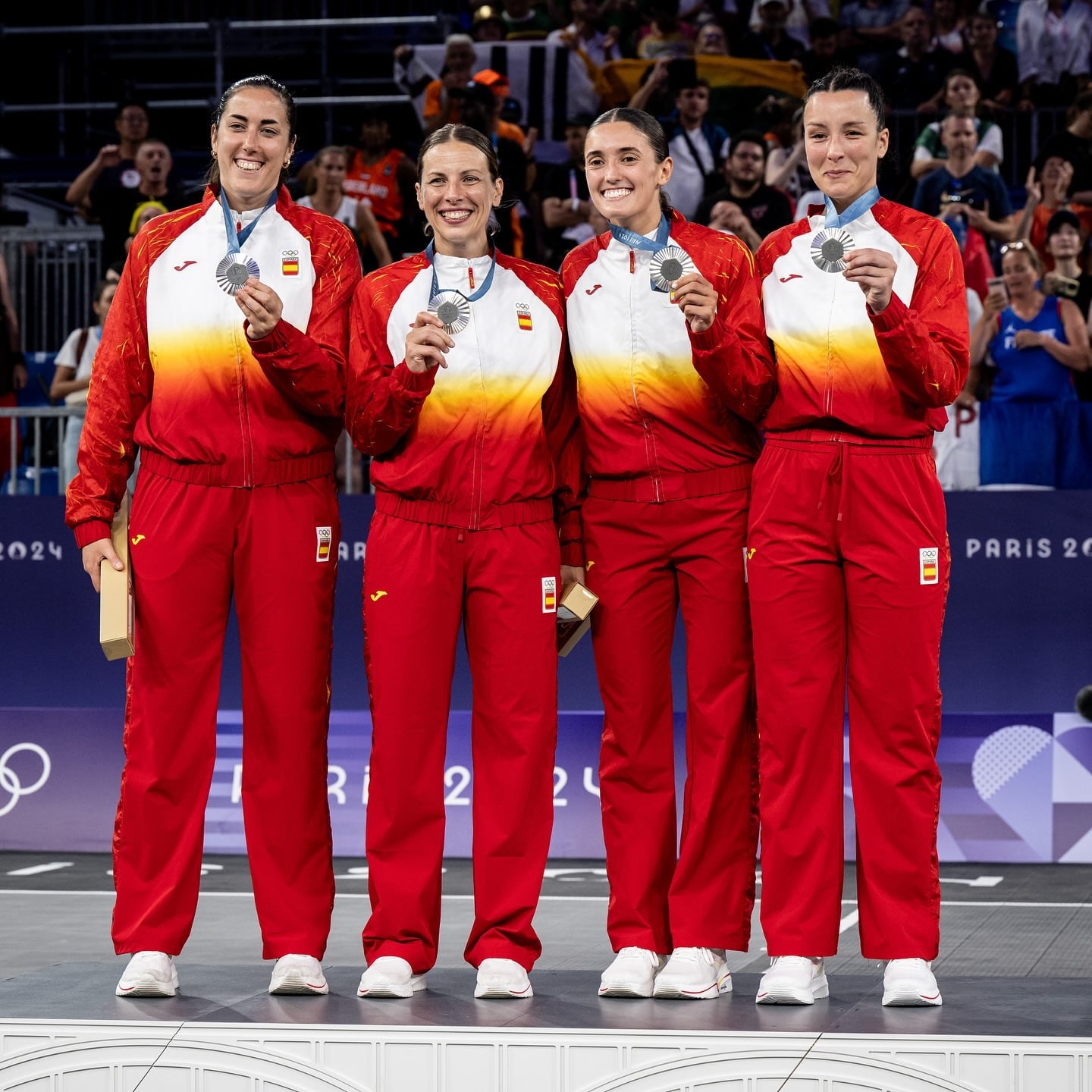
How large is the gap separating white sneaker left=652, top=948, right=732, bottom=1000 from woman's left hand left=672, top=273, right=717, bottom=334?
1461 millimetres

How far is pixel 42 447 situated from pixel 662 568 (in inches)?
202

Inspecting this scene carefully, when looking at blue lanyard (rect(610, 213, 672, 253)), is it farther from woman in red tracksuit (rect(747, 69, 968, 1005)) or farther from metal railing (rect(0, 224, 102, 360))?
metal railing (rect(0, 224, 102, 360))

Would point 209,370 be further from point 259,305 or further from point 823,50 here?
point 823,50

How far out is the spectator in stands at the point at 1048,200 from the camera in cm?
952

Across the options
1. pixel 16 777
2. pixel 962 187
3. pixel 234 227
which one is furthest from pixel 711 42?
pixel 234 227

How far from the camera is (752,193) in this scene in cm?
926

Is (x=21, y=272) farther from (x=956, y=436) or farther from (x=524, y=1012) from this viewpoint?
(x=524, y=1012)

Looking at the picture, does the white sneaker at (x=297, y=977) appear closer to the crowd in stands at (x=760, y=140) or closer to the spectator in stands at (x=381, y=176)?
the crowd in stands at (x=760, y=140)

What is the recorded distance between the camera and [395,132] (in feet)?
39.0

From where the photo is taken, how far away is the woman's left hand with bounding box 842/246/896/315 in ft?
11.7

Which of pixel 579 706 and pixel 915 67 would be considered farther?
pixel 915 67

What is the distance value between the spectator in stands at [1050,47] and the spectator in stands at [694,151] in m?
2.22

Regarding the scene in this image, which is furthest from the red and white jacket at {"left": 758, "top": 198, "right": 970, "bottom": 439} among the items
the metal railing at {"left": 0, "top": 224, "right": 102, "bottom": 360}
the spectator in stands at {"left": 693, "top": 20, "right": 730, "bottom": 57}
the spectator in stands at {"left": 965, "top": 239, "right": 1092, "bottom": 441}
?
the spectator in stands at {"left": 693, "top": 20, "right": 730, "bottom": 57}

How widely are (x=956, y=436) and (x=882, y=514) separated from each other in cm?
439
